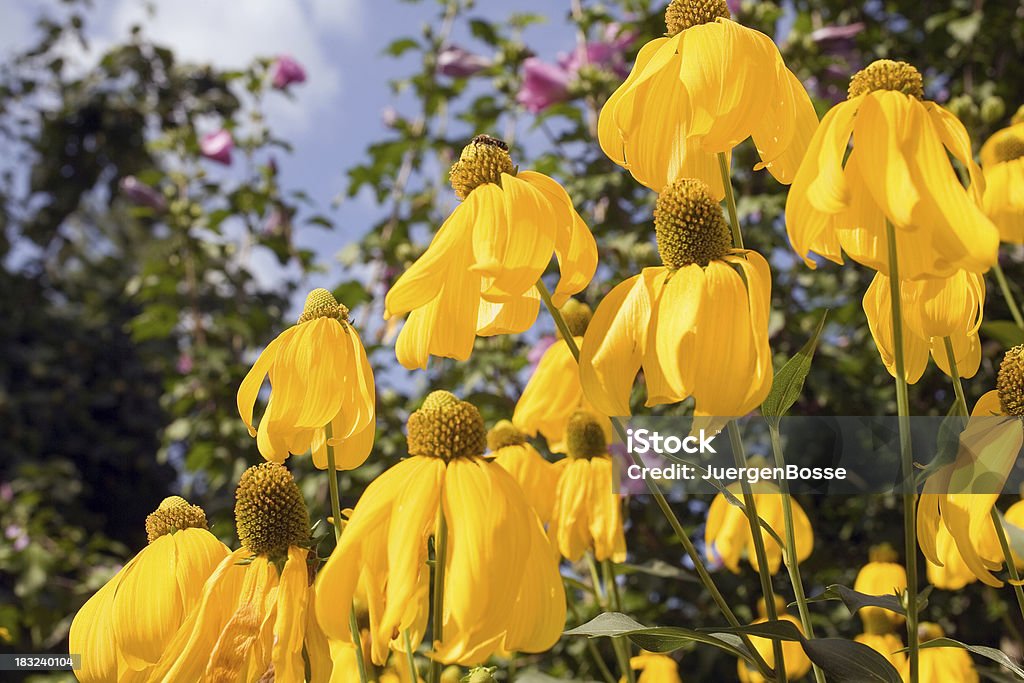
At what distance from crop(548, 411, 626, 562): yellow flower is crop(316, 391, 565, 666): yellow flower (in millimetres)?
559

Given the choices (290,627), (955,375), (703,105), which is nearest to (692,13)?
(703,105)

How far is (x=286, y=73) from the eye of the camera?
12.5ft

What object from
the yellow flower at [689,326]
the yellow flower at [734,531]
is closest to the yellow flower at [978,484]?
the yellow flower at [689,326]

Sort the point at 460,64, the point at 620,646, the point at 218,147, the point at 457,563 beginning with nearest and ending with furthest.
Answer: the point at 457,563 → the point at 620,646 → the point at 460,64 → the point at 218,147

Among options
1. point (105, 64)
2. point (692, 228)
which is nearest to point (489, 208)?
point (692, 228)

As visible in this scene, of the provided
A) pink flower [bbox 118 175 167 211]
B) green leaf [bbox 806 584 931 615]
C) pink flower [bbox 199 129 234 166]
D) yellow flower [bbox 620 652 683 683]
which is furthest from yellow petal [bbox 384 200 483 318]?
pink flower [bbox 199 129 234 166]

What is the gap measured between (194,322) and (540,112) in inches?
61.4

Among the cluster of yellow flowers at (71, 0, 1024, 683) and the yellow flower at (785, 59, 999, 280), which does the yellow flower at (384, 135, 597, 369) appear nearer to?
the cluster of yellow flowers at (71, 0, 1024, 683)

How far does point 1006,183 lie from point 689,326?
109 centimetres

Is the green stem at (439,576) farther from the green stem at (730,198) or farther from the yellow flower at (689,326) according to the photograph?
the green stem at (730,198)

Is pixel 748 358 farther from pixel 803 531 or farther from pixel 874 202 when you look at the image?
pixel 803 531

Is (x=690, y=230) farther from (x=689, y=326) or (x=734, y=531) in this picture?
(x=734, y=531)

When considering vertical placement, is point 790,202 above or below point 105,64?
below

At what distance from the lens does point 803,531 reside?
1.71 metres
